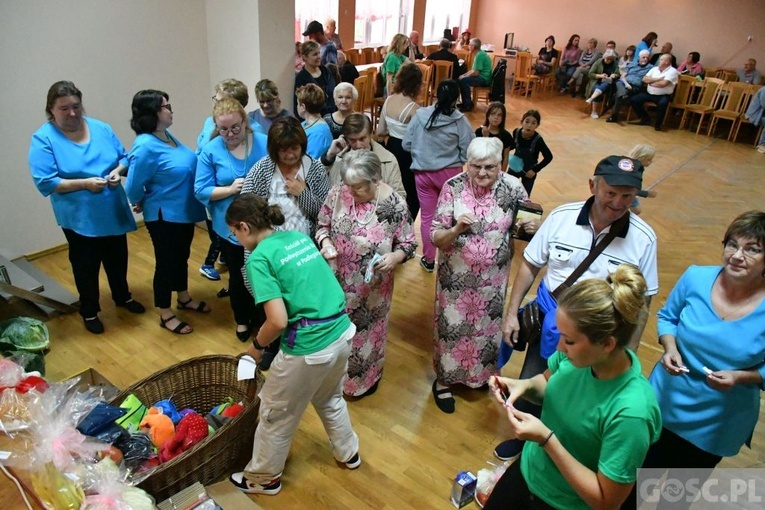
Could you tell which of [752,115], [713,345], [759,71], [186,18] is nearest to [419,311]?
[713,345]

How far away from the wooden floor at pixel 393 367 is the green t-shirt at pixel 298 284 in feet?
2.81

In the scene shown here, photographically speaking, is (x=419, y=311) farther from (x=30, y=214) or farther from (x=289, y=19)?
(x=30, y=214)

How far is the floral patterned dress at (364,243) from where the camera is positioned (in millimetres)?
2762

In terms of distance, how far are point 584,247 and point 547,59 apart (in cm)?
1082

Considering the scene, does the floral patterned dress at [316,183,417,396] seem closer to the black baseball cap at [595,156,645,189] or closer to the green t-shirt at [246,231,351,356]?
the green t-shirt at [246,231,351,356]

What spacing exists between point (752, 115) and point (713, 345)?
8510mm

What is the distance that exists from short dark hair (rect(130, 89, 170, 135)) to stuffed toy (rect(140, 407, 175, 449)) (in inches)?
64.1

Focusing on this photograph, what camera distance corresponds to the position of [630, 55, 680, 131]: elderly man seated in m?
9.47

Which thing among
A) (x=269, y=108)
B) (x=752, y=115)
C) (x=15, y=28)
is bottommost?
(x=752, y=115)

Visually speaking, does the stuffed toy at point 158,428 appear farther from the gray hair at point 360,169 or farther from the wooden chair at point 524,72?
the wooden chair at point 524,72

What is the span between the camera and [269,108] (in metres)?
3.82

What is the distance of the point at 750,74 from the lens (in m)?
9.84

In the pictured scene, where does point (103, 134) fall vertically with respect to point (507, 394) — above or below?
above

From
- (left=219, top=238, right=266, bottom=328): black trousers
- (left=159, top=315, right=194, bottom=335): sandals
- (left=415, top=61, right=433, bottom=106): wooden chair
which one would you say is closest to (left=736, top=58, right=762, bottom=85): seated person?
(left=415, top=61, right=433, bottom=106): wooden chair
